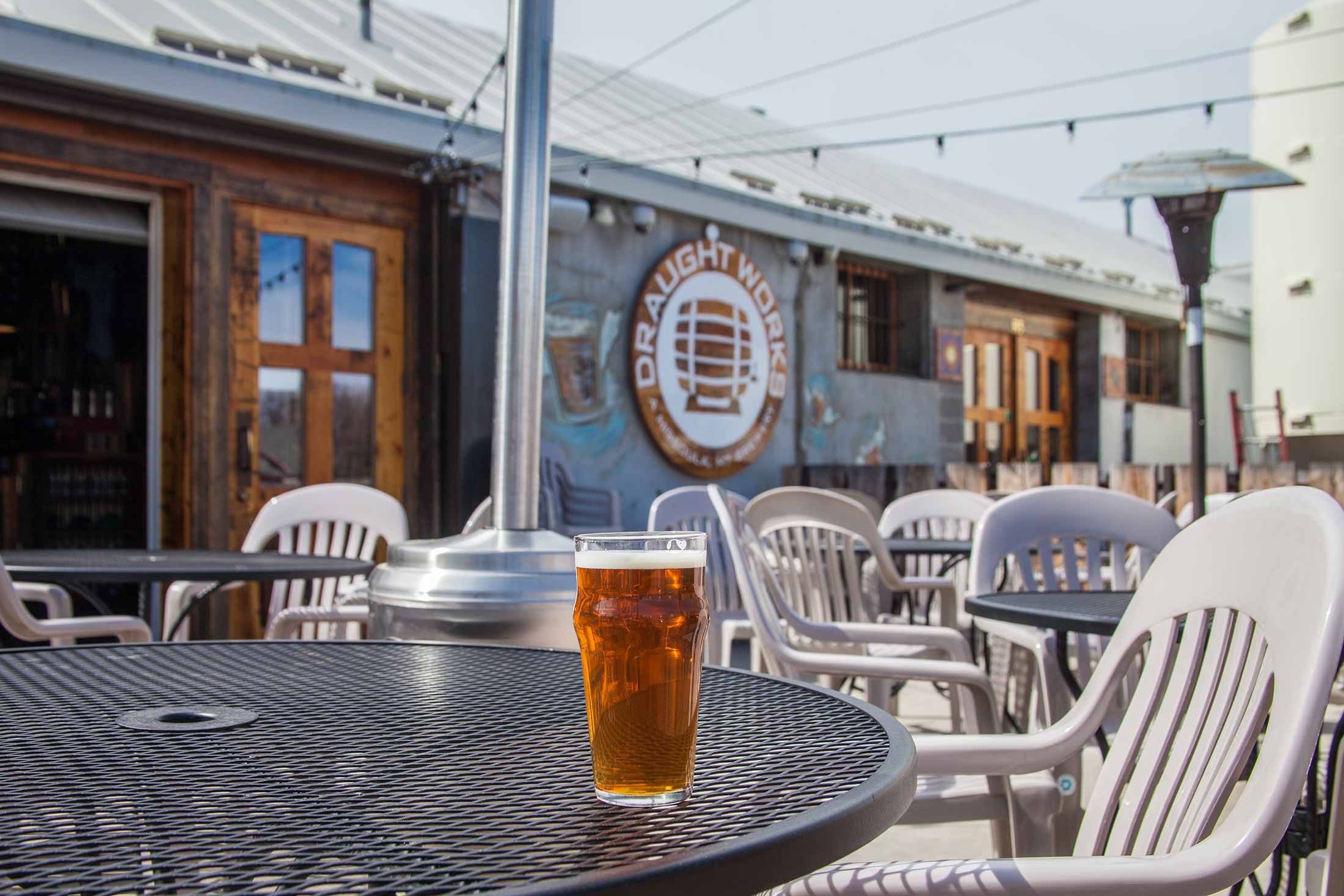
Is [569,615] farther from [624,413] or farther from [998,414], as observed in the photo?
[998,414]

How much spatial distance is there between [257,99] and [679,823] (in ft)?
17.5

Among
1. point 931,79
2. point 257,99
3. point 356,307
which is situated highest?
point 931,79

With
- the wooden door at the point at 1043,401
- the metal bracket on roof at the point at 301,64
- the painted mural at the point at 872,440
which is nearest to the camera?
the metal bracket on roof at the point at 301,64

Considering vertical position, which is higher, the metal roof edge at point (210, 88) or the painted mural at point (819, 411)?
the metal roof edge at point (210, 88)

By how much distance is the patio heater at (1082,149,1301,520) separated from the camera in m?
3.84

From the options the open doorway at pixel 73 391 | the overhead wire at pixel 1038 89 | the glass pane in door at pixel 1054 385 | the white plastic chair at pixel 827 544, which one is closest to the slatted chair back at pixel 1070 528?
the white plastic chair at pixel 827 544

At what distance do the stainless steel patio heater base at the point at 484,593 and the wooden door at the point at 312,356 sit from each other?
13.4 feet

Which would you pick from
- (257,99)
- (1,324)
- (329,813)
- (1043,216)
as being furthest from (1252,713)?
(1043,216)

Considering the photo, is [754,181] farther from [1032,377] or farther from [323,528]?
[323,528]

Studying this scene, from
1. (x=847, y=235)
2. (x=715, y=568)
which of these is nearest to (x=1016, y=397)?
(x=847, y=235)

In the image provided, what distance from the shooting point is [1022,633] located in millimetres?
2568

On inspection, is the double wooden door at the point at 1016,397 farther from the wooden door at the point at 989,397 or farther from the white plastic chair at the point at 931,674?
the white plastic chair at the point at 931,674

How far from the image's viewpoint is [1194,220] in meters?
3.91

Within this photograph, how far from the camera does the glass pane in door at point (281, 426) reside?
227 inches
